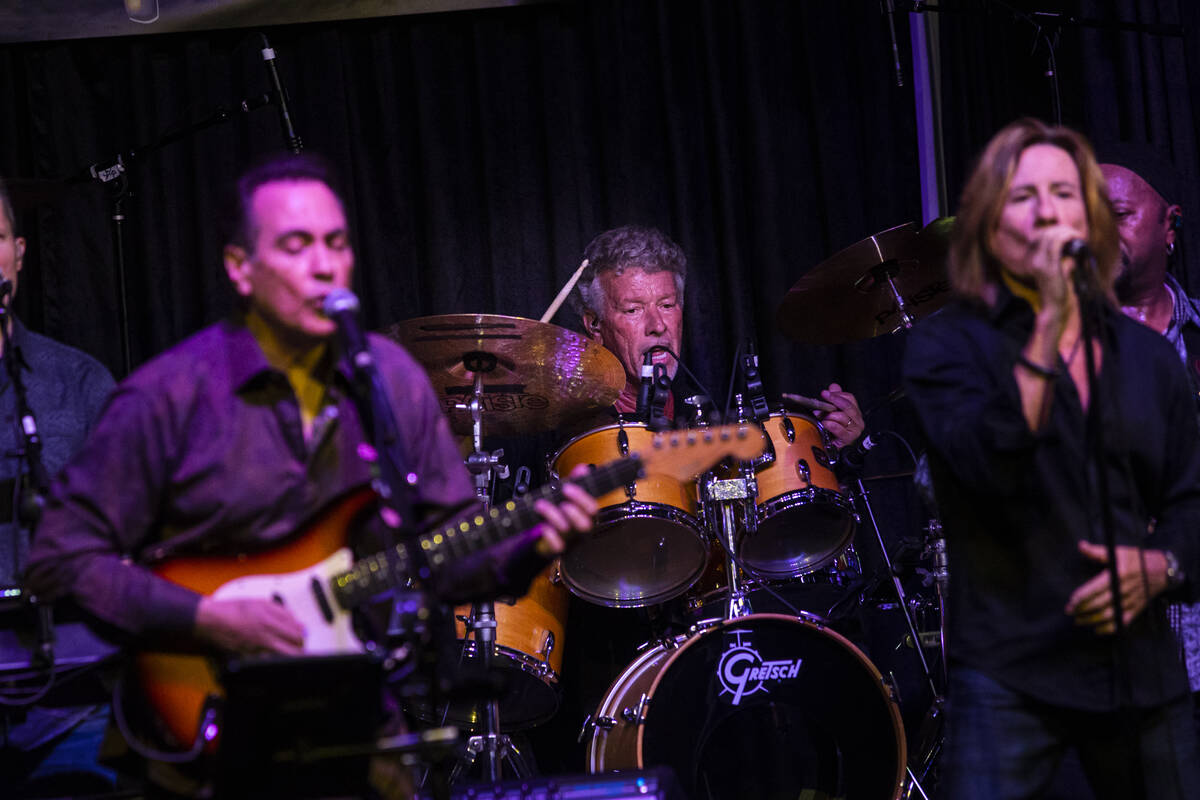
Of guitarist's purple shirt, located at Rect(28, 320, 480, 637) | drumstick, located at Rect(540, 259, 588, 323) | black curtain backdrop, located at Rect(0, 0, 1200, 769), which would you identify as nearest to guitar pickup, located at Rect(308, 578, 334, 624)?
guitarist's purple shirt, located at Rect(28, 320, 480, 637)

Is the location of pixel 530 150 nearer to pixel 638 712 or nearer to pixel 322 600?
pixel 638 712

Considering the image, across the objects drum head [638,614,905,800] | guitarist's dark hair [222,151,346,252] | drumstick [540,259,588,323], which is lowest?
drum head [638,614,905,800]

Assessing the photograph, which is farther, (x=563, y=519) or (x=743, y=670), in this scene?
(x=743, y=670)

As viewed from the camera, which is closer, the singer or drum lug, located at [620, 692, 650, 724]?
the singer

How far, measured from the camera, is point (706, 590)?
4777 mm

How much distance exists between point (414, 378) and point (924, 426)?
3.63ft

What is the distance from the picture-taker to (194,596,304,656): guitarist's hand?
2.34 meters

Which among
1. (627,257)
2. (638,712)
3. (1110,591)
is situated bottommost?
(638,712)

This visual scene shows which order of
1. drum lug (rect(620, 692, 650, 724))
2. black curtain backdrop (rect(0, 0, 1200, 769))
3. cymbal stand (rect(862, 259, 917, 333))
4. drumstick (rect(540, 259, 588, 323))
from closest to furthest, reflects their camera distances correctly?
drum lug (rect(620, 692, 650, 724)) → cymbal stand (rect(862, 259, 917, 333)) → drumstick (rect(540, 259, 588, 323)) → black curtain backdrop (rect(0, 0, 1200, 769))

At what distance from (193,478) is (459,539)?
0.55m

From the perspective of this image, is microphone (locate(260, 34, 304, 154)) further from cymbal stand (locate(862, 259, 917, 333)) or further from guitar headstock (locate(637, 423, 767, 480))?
guitar headstock (locate(637, 423, 767, 480))

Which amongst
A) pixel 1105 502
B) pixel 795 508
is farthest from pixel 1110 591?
pixel 795 508

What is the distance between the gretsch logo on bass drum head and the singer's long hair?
76.3 inches

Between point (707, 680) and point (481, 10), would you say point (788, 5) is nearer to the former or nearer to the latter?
point (481, 10)
